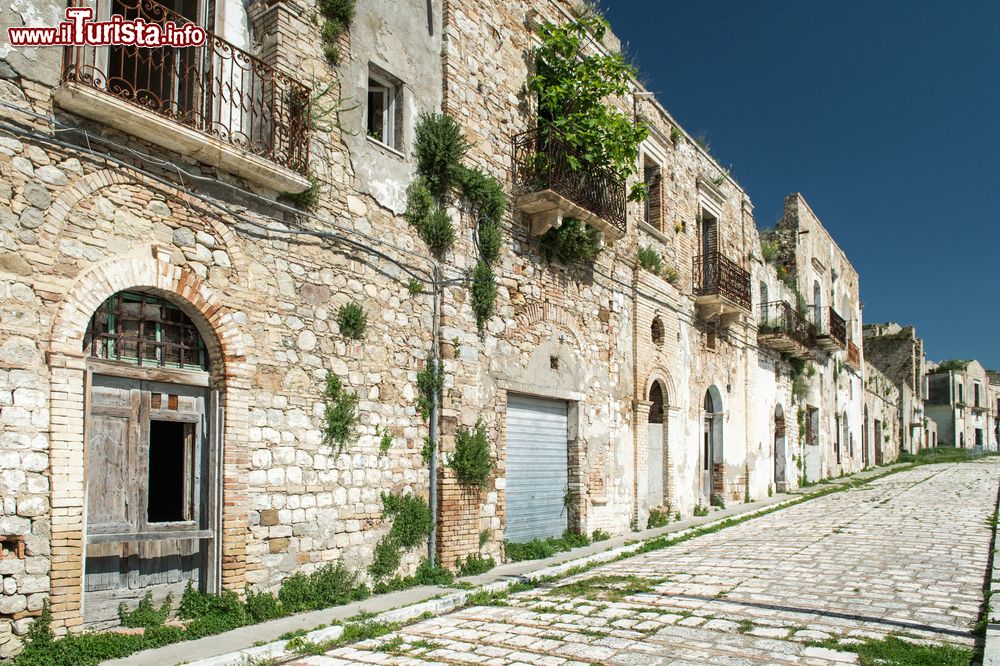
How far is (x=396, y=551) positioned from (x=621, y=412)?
6.74 meters

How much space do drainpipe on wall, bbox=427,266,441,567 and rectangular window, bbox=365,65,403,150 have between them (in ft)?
6.01

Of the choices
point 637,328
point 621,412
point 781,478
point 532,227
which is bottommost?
point 781,478

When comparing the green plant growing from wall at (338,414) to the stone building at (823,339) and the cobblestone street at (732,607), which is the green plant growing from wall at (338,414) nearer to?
the cobblestone street at (732,607)

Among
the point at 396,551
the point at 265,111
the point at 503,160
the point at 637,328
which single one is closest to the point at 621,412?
the point at 637,328

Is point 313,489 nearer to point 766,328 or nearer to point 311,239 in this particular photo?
point 311,239

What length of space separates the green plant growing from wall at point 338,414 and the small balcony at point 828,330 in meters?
22.9

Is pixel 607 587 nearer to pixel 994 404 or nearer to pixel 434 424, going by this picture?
pixel 434 424

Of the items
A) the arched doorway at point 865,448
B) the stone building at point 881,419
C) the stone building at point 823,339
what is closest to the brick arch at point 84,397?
the stone building at point 823,339

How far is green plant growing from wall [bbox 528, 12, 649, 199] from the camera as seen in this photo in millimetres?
13523

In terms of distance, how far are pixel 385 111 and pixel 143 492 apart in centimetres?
581

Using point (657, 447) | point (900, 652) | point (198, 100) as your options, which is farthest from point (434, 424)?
Answer: point (657, 447)

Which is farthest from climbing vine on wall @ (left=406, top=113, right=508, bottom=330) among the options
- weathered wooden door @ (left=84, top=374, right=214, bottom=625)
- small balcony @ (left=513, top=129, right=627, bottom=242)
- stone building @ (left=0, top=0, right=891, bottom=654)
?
weathered wooden door @ (left=84, top=374, right=214, bottom=625)

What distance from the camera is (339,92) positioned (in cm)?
977

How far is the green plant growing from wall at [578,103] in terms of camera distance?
Result: 1352 cm
